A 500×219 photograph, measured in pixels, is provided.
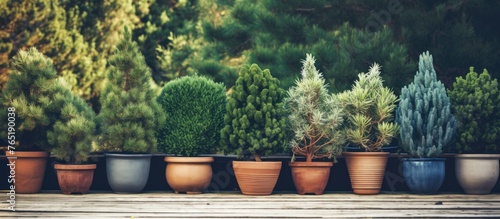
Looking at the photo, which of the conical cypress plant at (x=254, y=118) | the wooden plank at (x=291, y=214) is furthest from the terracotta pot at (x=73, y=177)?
the conical cypress plant at (x=254, y=118)

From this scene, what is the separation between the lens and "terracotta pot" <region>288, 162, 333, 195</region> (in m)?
7.35

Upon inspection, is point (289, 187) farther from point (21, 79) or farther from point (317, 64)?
point (317, 64)

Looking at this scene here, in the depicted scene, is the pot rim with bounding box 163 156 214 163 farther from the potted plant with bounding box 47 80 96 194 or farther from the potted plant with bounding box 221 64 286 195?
the potted plant with bounding box 47 80 96 194

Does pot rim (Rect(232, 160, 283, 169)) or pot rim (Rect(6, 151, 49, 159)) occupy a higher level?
pot rim (Rect(6, 151, 49, 159))

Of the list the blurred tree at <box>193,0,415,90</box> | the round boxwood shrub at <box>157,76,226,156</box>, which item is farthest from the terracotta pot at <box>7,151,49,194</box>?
the blurred tree at <box>193,0,415,90</box>

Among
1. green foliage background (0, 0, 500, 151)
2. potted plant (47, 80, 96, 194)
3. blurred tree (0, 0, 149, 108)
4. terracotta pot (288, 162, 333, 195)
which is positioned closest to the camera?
potted plant (47, 80, 96, 194)

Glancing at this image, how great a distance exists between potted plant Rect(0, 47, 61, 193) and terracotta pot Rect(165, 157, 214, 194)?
126 cm

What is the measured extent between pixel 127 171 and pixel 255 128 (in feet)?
4.48

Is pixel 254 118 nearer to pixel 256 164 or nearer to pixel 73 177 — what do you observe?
pixel 256 164

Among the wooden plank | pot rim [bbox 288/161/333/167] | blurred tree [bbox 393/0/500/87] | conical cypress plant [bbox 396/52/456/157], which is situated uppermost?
blurred tree [bbox 393/0/500/87]

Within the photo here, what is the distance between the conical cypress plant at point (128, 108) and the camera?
7.29 metres

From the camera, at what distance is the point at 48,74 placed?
7.30 meters

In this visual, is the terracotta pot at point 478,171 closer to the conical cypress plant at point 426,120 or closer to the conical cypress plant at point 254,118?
the conical cypress plant at point 426,120

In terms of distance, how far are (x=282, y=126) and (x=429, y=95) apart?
5.14 feet
